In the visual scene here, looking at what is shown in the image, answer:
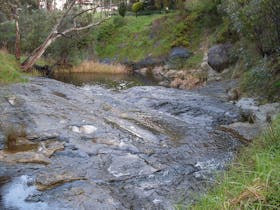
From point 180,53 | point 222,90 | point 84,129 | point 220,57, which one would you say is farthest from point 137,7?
point 84,129

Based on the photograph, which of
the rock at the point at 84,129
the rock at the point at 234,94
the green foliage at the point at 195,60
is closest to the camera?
the rock at the point at 84,129

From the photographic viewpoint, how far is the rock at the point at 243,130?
9281mm

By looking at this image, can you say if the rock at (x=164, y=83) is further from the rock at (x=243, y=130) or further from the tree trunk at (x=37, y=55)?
the rock at (x=243, y=130)

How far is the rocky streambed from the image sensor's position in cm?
588

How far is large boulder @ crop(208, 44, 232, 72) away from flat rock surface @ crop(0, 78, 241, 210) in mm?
7554

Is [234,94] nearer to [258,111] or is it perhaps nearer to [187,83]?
[258,111]

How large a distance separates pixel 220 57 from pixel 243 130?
1203 cm

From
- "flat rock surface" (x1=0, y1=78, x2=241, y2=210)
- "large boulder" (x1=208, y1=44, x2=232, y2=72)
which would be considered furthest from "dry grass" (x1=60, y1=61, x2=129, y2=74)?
"flat rock surface" (x1=0, y1=78, x2=241, y2=210)

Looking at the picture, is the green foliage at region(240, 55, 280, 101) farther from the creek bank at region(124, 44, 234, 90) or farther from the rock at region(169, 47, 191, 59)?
the rock at region(169, 47, 191, 59)

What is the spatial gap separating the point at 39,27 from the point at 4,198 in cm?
2220

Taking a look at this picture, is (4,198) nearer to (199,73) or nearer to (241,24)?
(241,24)

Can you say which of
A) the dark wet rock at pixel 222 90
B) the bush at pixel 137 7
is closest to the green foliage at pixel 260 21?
the dark wet rock at pixel 222 90

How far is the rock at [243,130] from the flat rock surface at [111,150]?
273mm

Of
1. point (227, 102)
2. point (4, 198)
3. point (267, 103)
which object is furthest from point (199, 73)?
point (4, 198)
